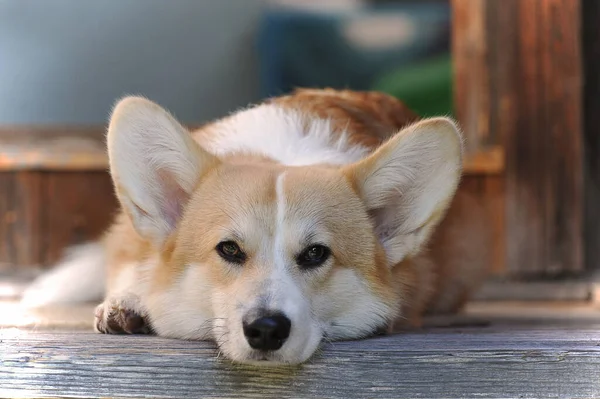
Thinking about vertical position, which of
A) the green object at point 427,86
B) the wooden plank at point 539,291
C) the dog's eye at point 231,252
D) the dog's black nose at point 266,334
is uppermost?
the dog's eye at point 231,252

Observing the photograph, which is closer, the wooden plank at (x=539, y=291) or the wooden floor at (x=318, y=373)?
the wooden floor at (x=318, y=373)

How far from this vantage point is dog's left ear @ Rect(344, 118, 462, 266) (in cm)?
228

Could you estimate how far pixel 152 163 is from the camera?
2.38m

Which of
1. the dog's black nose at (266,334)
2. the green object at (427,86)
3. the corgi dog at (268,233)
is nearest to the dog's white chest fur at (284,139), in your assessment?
the corgi dog at (268,233)

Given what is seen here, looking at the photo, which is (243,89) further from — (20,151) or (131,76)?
(20,151)

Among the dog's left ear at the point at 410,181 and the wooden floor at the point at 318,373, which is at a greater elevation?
the dog's left ear at the point at 410,181

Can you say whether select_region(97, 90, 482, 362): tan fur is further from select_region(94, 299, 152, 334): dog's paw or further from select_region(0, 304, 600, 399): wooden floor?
select_region(0, 304, 600, 399): wooden floor

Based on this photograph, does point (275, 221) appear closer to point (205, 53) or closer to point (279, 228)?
point (279, 228)

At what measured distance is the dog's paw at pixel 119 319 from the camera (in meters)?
2.28

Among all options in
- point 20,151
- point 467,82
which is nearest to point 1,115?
point 20,151

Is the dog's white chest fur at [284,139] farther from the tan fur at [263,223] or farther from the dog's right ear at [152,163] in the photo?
the dog's right ear at [152,163]

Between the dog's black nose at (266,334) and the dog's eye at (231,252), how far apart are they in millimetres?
280

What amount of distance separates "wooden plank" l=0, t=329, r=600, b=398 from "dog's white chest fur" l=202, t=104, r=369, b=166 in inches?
33.4

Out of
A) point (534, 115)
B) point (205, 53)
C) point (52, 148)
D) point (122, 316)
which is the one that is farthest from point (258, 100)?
point (122, 316)
